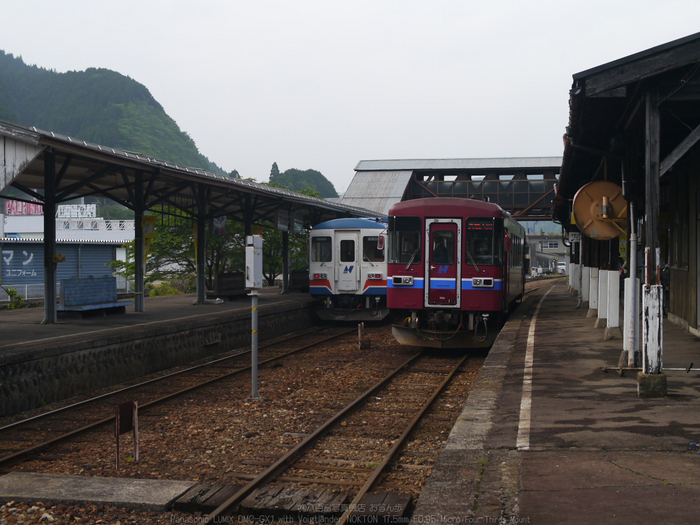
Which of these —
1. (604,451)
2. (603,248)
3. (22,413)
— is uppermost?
(603,248)

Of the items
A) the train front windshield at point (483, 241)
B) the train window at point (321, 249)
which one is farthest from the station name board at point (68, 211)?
the train front windshield at point (483, 241)

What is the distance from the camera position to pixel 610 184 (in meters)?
8.30

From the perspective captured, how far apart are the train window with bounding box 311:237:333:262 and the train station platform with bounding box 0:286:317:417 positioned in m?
1.75

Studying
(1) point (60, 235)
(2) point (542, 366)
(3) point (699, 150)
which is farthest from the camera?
(1) point (60, 235)

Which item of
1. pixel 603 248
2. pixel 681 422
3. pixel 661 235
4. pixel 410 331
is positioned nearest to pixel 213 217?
pixel 410 331

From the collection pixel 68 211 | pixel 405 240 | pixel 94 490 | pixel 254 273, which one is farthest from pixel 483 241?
pixel 68 211

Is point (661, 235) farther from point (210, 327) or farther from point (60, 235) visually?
point (60, 235)

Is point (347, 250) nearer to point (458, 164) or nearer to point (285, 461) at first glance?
point (285, 461)

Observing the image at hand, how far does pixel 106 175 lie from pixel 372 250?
692cm

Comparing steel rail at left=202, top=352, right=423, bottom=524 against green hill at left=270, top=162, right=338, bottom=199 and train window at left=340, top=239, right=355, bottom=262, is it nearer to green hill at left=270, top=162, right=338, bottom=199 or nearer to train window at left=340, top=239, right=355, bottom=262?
train window at left=340, top=239, right=355, bottom=262

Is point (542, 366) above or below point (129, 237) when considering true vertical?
below

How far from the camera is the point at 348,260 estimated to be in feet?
58.7

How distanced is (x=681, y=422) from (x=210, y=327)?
10.3m

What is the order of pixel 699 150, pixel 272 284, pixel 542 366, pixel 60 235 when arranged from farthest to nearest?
pixel 60 235 < pixel 272 284 < pixel 699 150 < pixel 542 366
